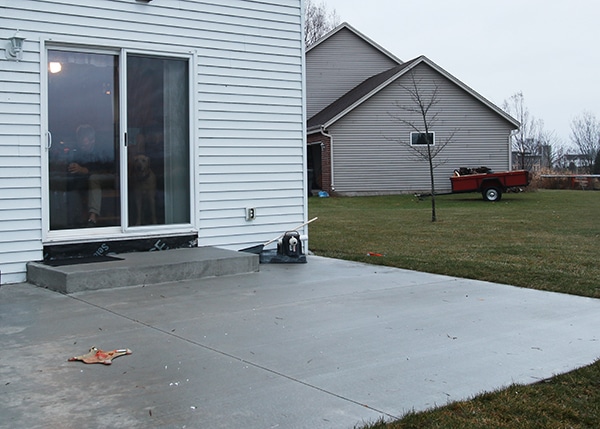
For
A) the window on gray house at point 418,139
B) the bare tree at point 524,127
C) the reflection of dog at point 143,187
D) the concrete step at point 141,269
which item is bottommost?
the concrete step at point 141,269

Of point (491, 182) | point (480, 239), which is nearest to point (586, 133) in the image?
point (491, 182)

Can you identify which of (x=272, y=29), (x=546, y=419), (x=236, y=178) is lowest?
(x=546, y=419)

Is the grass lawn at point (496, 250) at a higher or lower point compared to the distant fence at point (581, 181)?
lower

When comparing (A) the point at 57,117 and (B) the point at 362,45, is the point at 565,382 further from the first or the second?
(B) the point at 362,45

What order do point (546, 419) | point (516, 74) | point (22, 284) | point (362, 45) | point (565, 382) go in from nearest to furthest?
point (546, 419) → point (565, 382) → point (22, 284) → point (362, 45) → point (516, 74)

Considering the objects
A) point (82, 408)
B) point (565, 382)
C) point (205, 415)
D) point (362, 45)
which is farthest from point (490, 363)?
point (362, 45)

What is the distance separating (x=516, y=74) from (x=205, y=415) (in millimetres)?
44363

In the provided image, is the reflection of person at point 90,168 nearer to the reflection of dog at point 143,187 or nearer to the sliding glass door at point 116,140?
the sliding glass door at point 116,140

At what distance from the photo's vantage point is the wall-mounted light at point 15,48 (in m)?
6.92

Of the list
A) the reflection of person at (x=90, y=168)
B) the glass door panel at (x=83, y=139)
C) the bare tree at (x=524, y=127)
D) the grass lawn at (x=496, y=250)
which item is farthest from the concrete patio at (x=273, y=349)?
the bare tree at (x=524, y=127)

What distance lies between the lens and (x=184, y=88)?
8.31 metres

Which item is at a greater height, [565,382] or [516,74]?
[516,74]

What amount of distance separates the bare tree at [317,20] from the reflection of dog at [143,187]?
125 ft

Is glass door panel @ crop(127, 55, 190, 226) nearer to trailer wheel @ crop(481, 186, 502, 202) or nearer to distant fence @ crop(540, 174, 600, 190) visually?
trailer wheel @ crop(481, 186, 502, 202)
